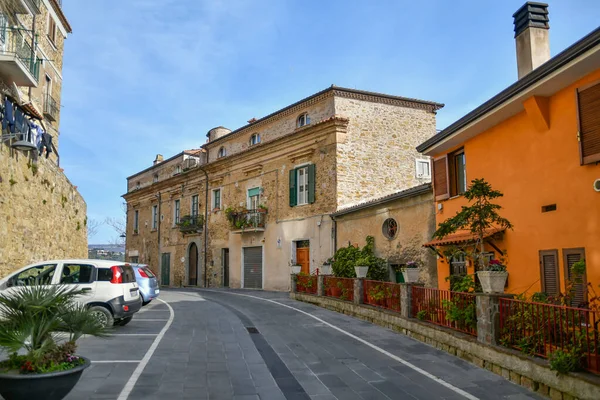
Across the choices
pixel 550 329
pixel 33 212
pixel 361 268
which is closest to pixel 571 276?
pixel 550 329

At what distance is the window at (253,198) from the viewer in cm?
2653

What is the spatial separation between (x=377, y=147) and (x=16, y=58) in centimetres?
1478

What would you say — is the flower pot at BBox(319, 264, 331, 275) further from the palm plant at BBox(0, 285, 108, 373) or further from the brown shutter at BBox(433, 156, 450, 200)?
the palm plant at BBox(0, 285, 108, 373)

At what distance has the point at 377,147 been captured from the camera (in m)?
22.5

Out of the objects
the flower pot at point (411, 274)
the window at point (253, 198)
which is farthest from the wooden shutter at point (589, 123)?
the window at point (253, 198)

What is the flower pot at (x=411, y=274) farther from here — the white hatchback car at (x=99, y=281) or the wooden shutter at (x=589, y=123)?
the white hatchback car at (x=99, y=281)

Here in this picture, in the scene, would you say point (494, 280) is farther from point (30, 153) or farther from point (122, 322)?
point (30, 153)

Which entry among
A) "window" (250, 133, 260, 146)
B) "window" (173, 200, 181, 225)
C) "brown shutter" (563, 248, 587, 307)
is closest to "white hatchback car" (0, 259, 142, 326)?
"brown shutter" (563, 248, 587, 307)

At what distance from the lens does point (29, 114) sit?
1625cm

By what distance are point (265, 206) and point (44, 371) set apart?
68.6ft

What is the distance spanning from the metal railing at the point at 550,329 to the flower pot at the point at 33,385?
5.84 meters

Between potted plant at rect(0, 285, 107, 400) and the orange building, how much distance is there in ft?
25.8

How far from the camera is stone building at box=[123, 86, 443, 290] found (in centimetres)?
2180

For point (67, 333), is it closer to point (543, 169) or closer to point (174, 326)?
point (174, 326)
